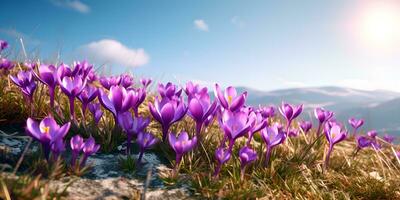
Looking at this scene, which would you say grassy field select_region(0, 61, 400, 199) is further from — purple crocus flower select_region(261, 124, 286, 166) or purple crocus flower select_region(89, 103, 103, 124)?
purple crocus flower select_region(261, 124, 286, 166)

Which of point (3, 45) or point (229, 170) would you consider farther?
point (3, 45)

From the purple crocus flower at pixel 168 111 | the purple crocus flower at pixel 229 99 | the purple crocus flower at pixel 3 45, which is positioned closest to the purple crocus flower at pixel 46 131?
the purple crocus flower at pixel 168 111

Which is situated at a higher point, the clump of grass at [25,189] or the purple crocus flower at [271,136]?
the purple crocus flower at [271,136]


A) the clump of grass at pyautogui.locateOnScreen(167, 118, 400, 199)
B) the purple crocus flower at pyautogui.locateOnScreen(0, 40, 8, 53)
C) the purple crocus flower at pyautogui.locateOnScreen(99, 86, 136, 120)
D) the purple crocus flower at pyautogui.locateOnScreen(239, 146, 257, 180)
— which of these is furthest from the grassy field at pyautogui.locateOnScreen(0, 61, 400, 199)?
the purple crocus flower at pyautogui.locateOnScreen(0, 40, 8, 53)

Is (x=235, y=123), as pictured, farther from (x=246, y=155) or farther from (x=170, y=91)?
(x=170, y=91)

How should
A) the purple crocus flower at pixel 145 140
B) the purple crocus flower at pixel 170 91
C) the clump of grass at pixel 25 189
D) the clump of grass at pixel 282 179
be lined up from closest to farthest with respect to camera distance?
the clump of grass at pixel 25 189
the purple crocus flower at pixel 145 140
the clump of grass at pixel 282 179
the purple crocus flower at pixel 170 91

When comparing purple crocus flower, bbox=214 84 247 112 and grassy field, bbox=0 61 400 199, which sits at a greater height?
purple crocus flower, bbox=214 84 247 112

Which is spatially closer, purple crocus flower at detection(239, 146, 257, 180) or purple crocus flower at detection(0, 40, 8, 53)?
purple crocus flower at detection(239, 146, 257, 180)

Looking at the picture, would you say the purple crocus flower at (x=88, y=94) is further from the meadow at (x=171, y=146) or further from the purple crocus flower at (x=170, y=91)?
the purple crocus flower at (x=170, y=91)

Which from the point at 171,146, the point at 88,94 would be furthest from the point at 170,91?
the point at 88,94
